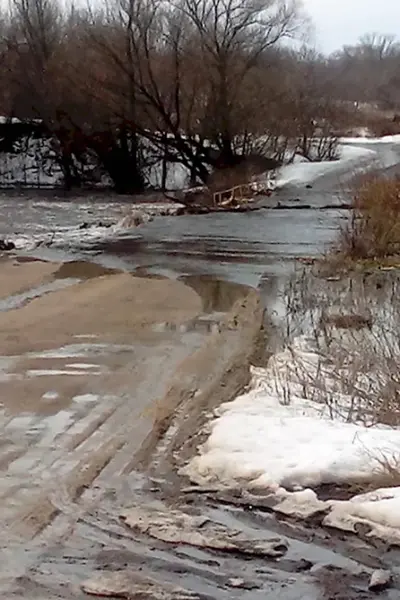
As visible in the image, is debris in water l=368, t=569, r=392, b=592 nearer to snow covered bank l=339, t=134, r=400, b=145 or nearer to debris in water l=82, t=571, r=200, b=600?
debris in water l=82, t=571, r=200, b=600

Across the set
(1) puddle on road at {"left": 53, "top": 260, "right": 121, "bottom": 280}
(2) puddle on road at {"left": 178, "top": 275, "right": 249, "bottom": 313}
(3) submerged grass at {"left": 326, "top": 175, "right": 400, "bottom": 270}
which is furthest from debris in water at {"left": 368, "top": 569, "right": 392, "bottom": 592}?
(1) puddle on road at {"left": 53, "top": 260, "right": 121, "bottom": 280}

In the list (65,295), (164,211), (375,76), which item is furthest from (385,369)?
(375,76)

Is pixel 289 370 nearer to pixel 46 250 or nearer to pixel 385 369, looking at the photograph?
pixel 385 369

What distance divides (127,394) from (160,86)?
131 ft

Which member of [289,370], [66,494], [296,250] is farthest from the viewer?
[296,250]

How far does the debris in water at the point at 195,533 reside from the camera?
601cm

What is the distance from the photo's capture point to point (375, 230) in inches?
801

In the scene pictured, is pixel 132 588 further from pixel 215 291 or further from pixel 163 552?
pixel 215 291

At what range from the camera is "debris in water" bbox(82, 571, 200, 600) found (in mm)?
5359

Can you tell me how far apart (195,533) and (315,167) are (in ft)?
147

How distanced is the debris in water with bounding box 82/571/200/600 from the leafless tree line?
43217 millimetres

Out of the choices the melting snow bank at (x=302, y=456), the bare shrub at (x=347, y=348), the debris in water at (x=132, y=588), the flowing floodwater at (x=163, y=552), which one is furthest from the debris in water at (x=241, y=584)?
the bare shrub at (x=347, y=348)

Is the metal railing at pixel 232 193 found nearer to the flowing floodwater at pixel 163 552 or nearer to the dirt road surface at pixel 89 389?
the dirt road surface at pixel 89 389

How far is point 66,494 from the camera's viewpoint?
6914 millimetres
